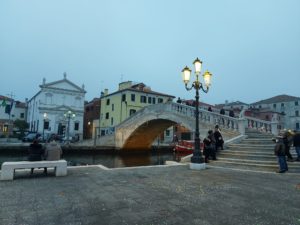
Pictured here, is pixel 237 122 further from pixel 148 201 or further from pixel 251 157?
pixel 148 201

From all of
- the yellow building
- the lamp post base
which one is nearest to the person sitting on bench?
the lamp post base

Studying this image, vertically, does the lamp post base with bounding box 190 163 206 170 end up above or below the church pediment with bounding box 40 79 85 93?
below

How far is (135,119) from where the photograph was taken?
2703 centimetres

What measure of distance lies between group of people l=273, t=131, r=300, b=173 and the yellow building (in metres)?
33.2

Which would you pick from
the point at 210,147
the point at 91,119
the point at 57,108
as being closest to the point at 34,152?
the point at 210,147

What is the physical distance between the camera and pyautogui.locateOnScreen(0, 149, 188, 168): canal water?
1977 cm

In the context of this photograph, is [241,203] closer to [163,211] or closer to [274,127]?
[163,211]

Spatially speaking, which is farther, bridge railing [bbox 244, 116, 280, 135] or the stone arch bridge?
bridge railing [bbox 244, 116, 280, 135]

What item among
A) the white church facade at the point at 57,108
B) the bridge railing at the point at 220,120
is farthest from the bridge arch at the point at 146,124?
the white church facade at the point at 57,108

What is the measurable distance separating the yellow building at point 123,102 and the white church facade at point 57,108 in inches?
191

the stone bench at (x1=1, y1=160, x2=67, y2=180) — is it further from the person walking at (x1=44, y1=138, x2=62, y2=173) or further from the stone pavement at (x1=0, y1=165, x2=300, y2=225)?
the person walking at (x1=44, y1=138, x2=62, y2=173)

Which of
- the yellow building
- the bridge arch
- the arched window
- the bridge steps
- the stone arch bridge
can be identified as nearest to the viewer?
the bridge steps

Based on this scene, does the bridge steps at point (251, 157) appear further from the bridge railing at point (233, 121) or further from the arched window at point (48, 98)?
the arched window at point (48, 98)

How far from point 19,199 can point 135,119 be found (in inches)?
884
